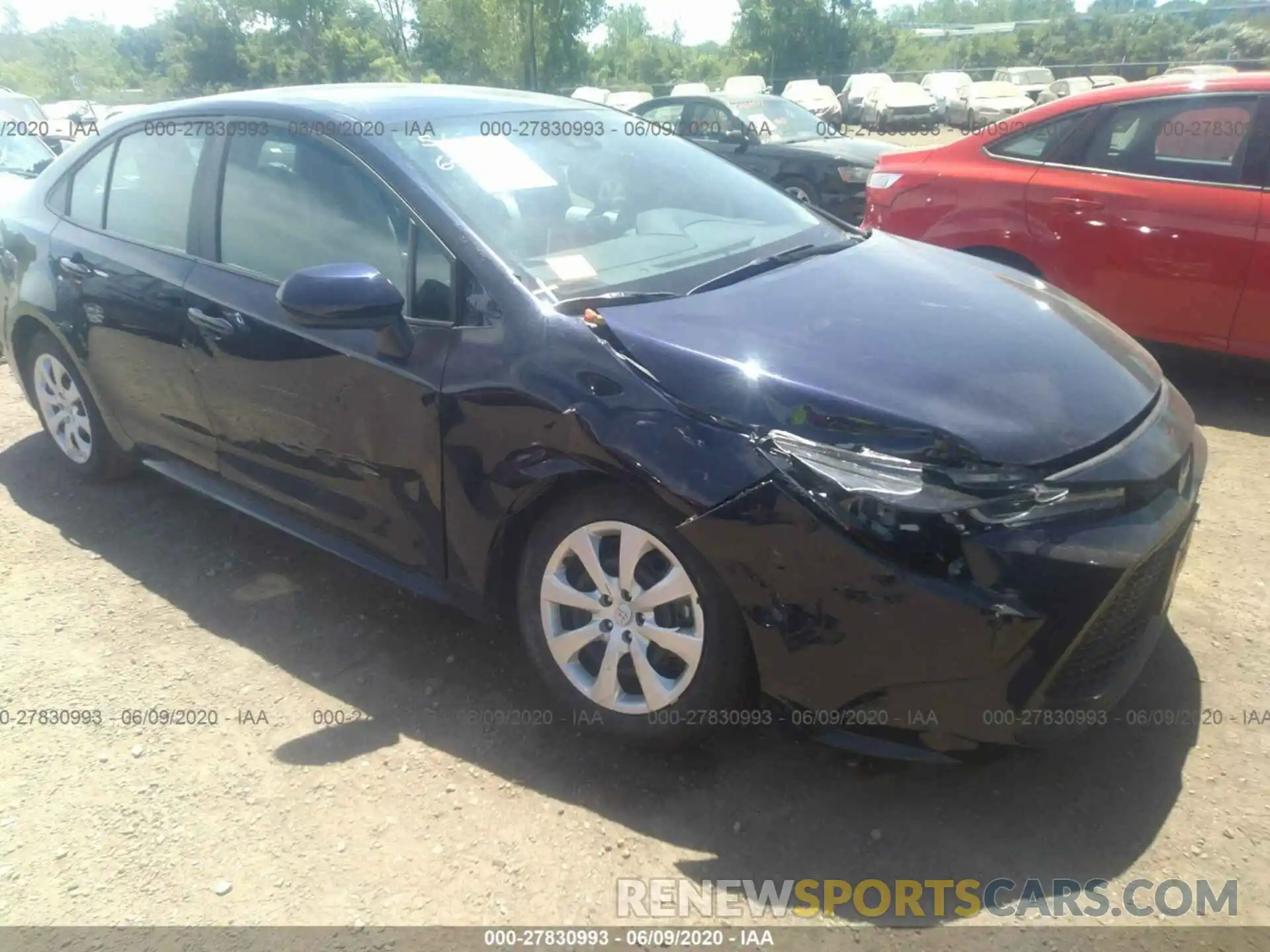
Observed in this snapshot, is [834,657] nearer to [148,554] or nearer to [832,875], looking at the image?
[832,875]

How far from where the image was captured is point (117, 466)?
446 centimetres

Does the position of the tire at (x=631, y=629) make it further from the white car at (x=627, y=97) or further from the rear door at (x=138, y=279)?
the white car at (x=627, y=97)

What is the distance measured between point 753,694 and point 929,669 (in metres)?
0.46

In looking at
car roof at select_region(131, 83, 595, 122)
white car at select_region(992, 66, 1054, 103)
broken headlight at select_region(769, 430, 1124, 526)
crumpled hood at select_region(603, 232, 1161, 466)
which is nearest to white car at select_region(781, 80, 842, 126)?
white car at select_region(992, 66, 1054, 103)

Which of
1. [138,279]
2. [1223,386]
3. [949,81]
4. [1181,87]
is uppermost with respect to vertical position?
[1181,87]

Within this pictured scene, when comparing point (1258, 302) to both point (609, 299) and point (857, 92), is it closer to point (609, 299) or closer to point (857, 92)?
point (609, 299)

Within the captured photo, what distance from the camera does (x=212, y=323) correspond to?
339 cm

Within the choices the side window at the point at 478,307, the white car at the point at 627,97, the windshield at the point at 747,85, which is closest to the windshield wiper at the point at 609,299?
the side window at the point at 478,307

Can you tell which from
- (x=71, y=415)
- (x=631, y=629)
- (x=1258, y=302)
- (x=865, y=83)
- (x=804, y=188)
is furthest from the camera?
(x=865, y=83)

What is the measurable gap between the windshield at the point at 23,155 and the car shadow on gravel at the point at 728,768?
24.4ft

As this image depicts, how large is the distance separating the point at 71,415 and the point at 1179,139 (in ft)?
17.7

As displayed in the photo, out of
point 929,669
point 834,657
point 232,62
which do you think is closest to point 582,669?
point 834,657

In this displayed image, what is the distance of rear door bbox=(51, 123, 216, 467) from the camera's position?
362 cm

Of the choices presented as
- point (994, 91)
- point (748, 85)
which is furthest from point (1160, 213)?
point (748, 85)
